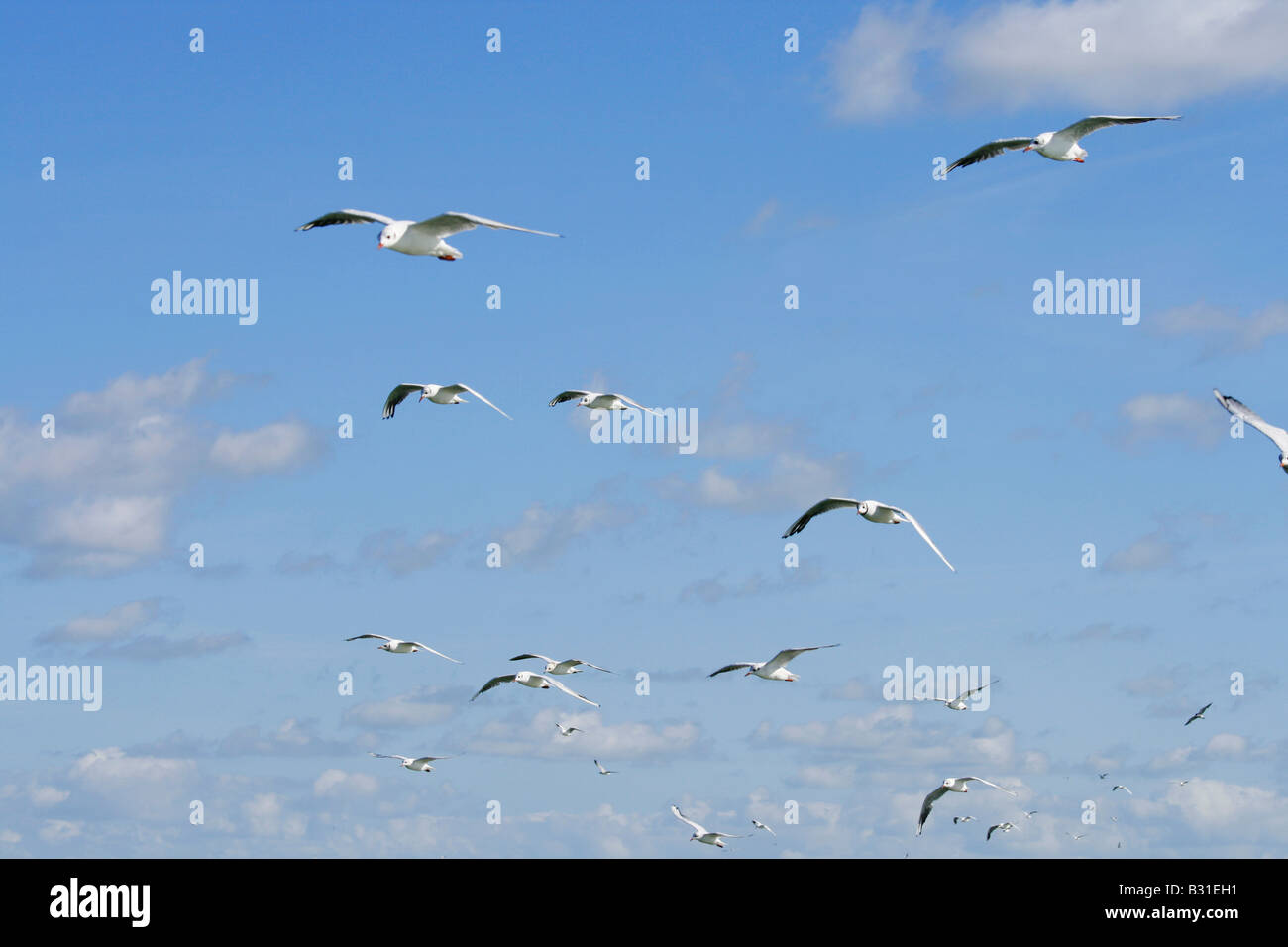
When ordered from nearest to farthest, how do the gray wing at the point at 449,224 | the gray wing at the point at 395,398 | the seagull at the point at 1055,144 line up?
the gray wing at the point at 449,224, the seagull at the point at 1055,144, the gray wing at the point at 395,398

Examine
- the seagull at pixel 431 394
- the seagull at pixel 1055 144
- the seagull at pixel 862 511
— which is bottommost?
the seagull at pixel 862 511

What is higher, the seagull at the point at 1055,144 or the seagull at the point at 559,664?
the seagull at the point at 1055,144

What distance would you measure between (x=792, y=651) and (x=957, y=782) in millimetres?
11335

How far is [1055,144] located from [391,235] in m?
26.4

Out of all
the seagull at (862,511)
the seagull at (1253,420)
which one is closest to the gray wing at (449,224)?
the seagull at (862,511)

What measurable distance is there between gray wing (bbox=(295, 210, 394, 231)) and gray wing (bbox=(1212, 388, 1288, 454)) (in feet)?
→ 105

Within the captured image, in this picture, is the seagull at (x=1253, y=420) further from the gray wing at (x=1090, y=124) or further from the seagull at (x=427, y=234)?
the seagull at (x=427, y=234)

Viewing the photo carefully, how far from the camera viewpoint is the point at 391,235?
48781mm

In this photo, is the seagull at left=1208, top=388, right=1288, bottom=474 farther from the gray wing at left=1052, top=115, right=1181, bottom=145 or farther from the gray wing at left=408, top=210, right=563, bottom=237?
the gray wing at left=408, top=210, right=563, bottom=237

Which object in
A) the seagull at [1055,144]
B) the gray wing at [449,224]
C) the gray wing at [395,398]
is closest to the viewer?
the gray wing at [449,224]

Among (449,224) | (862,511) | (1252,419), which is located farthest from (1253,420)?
(449,224)

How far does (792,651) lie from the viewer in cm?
5712

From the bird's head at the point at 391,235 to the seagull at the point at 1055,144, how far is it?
73.4 ft

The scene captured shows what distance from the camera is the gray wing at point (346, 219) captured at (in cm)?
5169
